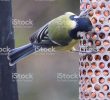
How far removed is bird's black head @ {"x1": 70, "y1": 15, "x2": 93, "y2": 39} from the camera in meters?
1.87

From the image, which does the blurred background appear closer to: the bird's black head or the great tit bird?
the great tit bird

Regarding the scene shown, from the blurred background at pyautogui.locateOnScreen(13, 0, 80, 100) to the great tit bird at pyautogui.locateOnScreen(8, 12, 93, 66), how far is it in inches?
2.2

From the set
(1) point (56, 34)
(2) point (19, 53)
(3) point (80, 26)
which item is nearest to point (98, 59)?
(3) point (80, 26)

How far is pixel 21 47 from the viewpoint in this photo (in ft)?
8.27

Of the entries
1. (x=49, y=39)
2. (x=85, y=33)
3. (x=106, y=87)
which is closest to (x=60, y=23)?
(x=49, y=39)

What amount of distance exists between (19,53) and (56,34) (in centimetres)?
39

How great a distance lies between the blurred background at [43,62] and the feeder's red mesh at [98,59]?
0.69 m

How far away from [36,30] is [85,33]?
2.15 ft

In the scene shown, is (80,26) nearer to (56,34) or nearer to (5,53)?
(56,34)

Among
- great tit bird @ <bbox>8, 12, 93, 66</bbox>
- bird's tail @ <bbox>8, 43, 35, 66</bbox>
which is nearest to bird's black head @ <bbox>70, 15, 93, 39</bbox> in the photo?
great tit bird @ <bbox>8, 12, 93, 66</bbox>

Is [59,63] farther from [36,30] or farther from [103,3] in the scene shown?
[103,3]

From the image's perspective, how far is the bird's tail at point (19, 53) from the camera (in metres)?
2.50

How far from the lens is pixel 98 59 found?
1825mm

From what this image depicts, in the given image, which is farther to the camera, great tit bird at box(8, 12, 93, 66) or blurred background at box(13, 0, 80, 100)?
blurred background at box(13, 0, 80, 100)
